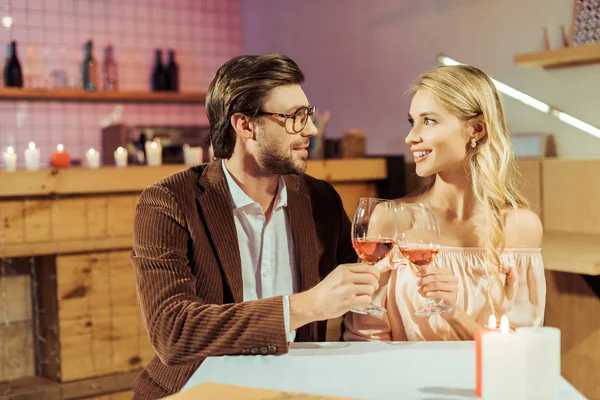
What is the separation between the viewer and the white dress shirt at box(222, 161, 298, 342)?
6.06 ft

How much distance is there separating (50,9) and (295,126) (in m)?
3.95

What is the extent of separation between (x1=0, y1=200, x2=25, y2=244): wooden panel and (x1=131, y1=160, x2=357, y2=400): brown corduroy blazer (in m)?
1.51

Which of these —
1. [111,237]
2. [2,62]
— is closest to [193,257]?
[111,237]

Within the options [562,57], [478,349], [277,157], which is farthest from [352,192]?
[478,349]

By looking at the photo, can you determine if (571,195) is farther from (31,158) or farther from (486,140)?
(31,158)

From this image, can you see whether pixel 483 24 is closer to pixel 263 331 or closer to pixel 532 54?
pixel 532 54

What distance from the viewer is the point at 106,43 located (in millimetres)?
5426

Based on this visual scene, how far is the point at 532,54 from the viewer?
3.49 meters

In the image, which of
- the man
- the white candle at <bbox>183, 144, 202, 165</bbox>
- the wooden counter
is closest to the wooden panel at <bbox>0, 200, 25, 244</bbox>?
the wooden counter

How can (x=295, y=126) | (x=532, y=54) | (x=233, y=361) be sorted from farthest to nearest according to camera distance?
(x=532, y=54), (x=295, y=126), (x=233, y=361)

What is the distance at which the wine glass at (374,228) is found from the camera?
1420 millimetres

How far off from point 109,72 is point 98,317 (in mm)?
2445

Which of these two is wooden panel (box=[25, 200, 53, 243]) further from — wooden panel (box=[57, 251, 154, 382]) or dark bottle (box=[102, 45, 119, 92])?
dark bottle (box=[102, 45, 119, 92])

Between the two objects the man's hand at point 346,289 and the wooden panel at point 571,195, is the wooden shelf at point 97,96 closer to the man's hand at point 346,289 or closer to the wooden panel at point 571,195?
the wooden panel at point 571,195
